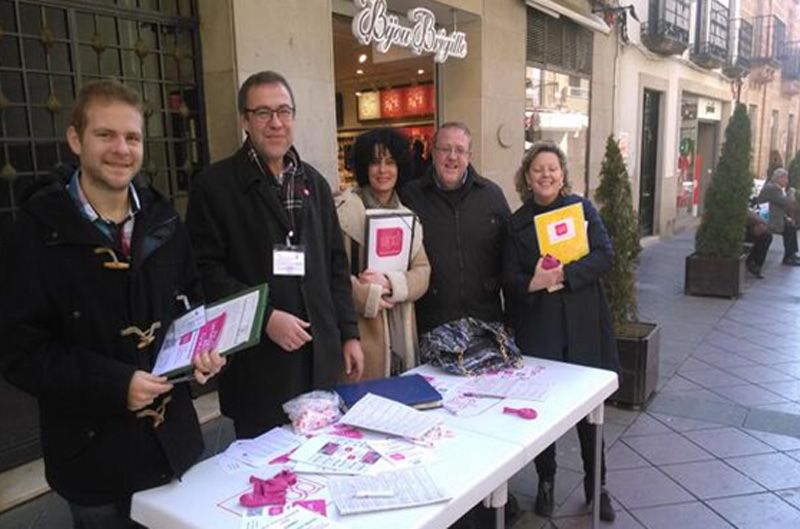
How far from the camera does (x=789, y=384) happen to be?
4.55m

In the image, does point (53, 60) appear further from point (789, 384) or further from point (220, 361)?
point (789, 384)

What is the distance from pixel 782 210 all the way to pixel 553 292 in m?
8.19

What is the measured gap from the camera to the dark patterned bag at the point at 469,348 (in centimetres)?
247

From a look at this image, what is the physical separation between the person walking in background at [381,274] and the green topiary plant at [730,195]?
5674 millimetres

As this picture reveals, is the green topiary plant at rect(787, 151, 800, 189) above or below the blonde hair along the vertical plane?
below

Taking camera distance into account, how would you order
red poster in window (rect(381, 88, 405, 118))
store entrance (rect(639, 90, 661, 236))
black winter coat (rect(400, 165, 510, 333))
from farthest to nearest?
store entrance (rect(639, 90, 661, 236))
red poster in window (rect(381, 88, 405, 118))
black winter coat (rect(400, 165, 510, 333))

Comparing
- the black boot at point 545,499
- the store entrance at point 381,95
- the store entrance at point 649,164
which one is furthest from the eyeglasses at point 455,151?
the store entrance at point 649,164

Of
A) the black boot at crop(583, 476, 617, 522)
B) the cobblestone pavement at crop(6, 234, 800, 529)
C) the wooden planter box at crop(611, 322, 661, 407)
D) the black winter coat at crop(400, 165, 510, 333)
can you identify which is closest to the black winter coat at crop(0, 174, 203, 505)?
the black winter coat at crop(400, 165, 510, 333)

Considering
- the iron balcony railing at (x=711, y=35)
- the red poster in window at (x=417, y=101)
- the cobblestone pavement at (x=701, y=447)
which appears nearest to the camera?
the cobblestone pavement at (x=701, y=447)

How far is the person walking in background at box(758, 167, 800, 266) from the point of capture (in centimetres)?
913

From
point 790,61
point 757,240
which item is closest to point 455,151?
point 757,240

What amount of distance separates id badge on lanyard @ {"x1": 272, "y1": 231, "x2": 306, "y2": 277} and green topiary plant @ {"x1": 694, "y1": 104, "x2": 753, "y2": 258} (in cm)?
635

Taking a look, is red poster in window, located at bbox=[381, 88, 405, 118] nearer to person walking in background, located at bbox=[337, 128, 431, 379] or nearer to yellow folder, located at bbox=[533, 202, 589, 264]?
person walking in background, located at bbox=[337, 128, 431, 379]

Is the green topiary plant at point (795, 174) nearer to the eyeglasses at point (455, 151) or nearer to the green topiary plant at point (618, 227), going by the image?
the green topiary plant at point (618, 227)
